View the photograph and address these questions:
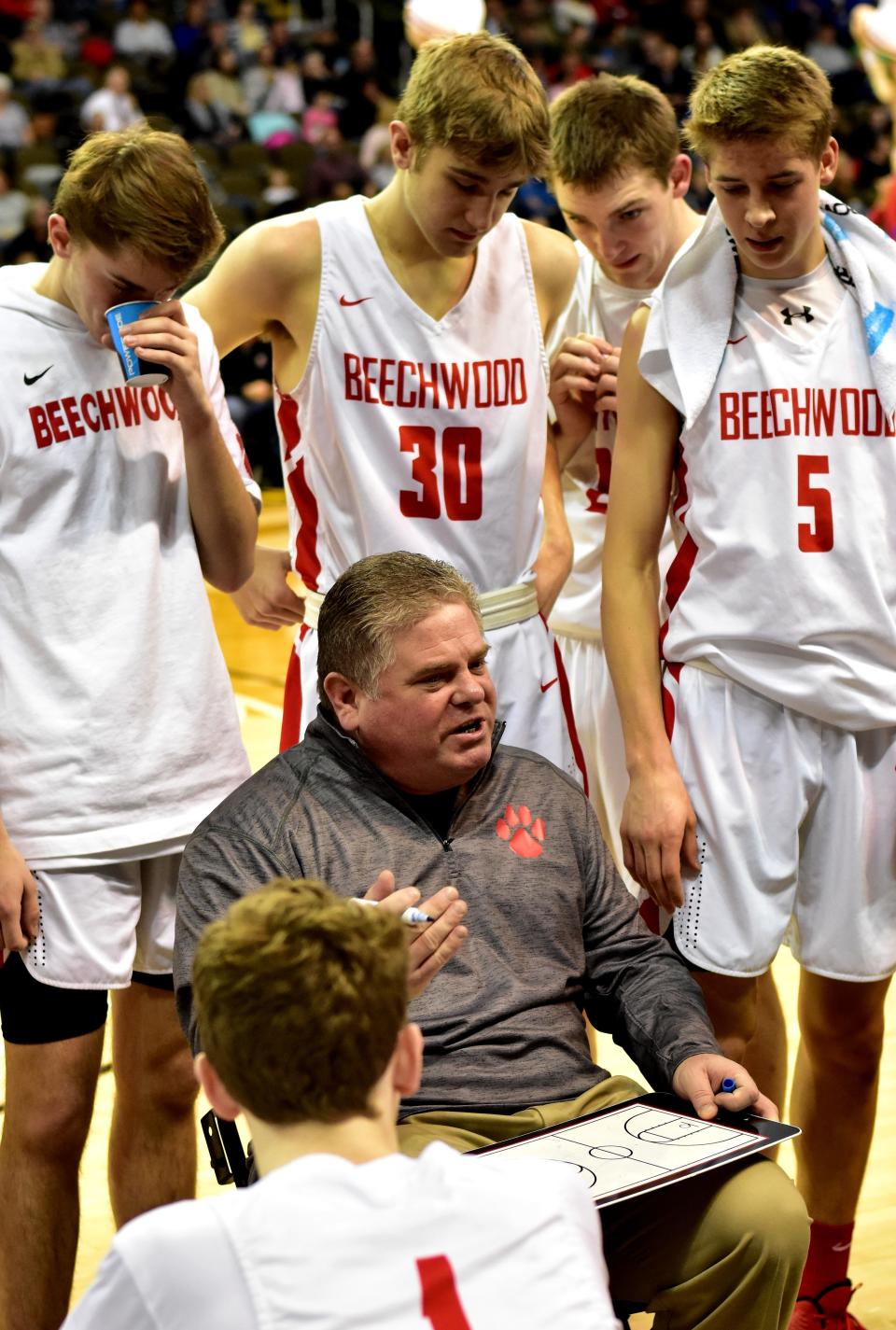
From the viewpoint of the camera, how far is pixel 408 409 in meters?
3.34

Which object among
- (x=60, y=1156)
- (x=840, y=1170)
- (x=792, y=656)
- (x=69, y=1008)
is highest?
(x=792, y=656)

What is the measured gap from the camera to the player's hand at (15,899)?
2756 mm

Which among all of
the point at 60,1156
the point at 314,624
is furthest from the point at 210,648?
the point at 60,1156

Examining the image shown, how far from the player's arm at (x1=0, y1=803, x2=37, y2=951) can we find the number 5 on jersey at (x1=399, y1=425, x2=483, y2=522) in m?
1.04

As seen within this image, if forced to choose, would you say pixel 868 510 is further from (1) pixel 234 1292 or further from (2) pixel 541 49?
(2) pixel 541 49

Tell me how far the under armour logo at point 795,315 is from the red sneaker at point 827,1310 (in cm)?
178

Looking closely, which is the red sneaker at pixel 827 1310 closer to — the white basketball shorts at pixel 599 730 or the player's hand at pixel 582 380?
the white basketball shorts at pixel 599 730

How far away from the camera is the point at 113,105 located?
1471 cm

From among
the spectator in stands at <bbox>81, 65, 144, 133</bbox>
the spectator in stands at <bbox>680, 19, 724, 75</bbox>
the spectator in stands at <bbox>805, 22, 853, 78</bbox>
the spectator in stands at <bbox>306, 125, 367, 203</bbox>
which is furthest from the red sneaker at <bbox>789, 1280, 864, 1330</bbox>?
the spectator in stands at <bbox>805, 22, 853, 78</bbox>

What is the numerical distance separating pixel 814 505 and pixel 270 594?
3.84 ft

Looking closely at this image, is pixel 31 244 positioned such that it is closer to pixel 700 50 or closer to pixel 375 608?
pixel 700 50

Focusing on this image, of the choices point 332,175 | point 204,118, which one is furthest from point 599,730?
point 204,118

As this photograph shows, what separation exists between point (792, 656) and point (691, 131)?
2.97 feet

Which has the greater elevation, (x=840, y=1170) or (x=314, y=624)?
(x=314, y=624)
